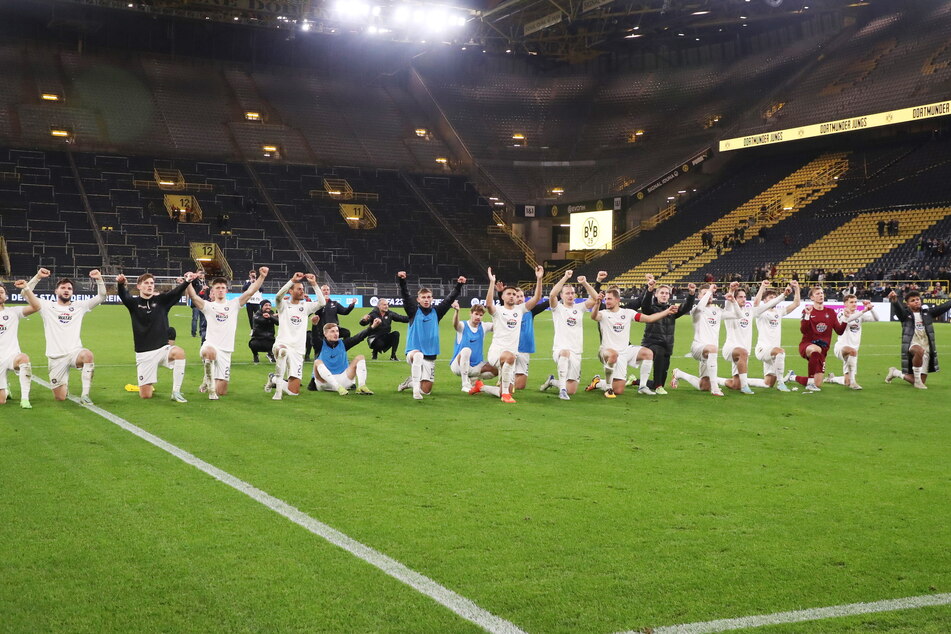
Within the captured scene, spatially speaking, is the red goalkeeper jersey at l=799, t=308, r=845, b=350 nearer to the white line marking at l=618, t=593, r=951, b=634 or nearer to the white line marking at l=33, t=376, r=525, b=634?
the white line marking at l=33, t=376, r=525, b=634

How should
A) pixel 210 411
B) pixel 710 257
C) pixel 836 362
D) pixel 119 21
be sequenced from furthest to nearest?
pixel 119 21 < pixel 710 257 < pixel 836 362 < pixel 210 411


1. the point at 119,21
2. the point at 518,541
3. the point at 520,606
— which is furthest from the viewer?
the point at 119,21

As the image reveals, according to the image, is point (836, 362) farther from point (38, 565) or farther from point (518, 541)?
point (38, 565)

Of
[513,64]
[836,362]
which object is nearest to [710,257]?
[513,64]

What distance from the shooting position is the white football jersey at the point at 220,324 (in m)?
13.3

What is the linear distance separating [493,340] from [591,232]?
46.8 metres

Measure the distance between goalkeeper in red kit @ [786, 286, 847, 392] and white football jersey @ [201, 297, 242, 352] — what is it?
359 inches

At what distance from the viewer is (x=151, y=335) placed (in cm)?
1278

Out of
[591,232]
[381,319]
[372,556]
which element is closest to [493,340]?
[381,319]

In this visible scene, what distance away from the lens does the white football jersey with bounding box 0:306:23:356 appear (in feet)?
38.9

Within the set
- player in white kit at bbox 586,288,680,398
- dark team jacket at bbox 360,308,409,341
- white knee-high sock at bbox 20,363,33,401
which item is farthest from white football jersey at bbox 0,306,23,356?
player in white kit at bbox 586,288,680,398

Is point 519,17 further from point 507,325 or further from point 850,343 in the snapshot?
point 507,325

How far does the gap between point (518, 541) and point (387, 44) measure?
221ft

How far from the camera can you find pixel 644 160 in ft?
206
